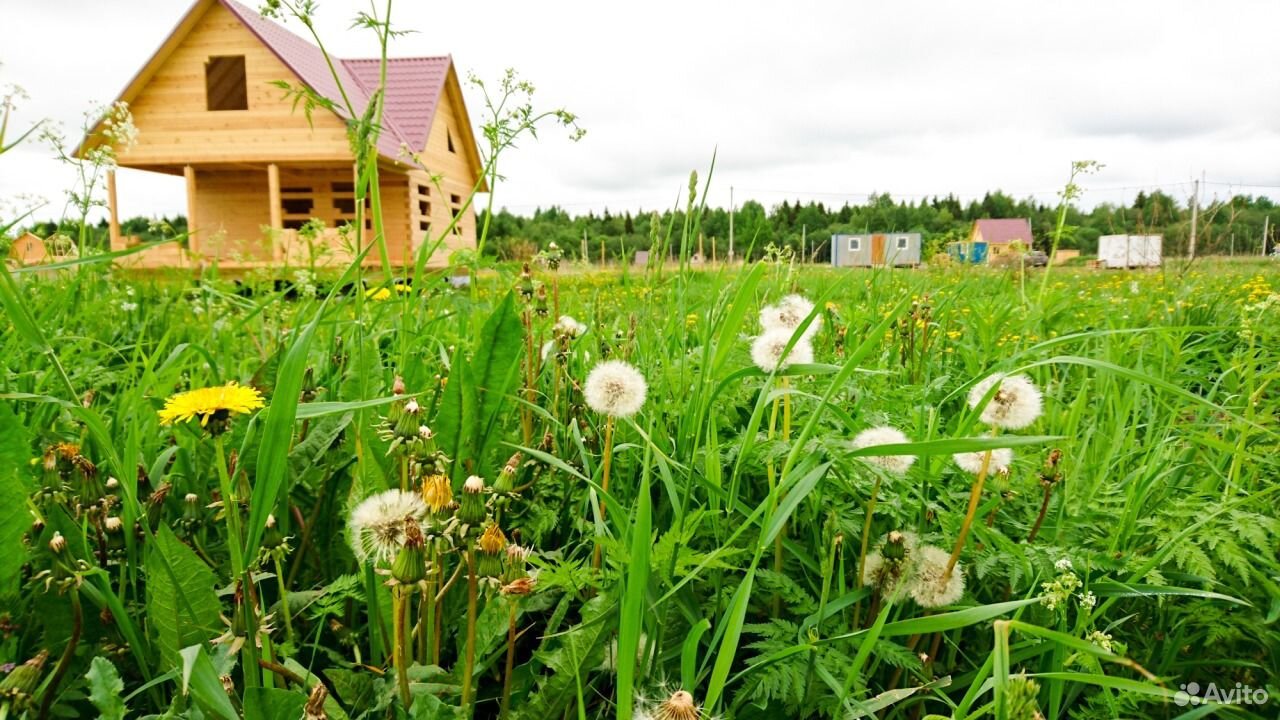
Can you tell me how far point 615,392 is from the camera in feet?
3.88

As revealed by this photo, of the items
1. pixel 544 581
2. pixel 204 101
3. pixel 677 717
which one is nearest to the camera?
pixel 677 717

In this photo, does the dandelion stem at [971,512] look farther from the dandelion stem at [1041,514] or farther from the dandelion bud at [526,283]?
the dandelion bud at [526,283]

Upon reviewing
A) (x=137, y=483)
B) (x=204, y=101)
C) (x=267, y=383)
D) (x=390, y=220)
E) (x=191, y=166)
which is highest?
(x=204, y=101)

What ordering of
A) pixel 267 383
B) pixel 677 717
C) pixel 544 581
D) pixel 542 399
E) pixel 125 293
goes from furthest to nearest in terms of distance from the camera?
1. pixel 125 293
2. pixel 542 399
3. pixel 267 383
4. pixel 544 581
5. pixel 677 717

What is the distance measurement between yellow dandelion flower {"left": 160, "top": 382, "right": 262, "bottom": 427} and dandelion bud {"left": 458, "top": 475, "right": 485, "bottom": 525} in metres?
0.33

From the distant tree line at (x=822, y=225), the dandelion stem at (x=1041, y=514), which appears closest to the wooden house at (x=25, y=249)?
the distant tree line at (x=822, y=225)

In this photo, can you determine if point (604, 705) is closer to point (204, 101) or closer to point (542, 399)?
point (542, 399)

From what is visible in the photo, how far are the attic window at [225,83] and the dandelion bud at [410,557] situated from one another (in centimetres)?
1440

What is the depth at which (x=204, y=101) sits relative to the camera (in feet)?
39.9

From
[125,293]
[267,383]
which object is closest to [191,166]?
[125,293]

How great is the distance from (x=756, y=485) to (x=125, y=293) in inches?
125

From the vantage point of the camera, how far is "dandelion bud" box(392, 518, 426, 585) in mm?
774

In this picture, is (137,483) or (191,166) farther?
(191,166)

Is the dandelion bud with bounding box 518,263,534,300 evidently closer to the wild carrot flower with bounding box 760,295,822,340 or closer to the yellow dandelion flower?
the wild carrot flower with bounding box 760,295,822,340
